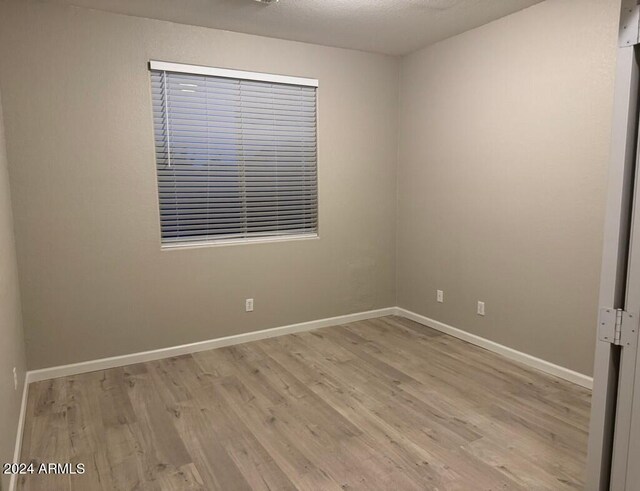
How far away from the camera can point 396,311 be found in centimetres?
490

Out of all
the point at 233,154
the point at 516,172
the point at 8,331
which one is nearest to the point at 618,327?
the point at 516,172

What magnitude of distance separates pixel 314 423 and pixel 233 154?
7.61 feet

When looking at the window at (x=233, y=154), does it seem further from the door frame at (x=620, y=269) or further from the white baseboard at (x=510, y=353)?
the door frame at (x=620, y=269)

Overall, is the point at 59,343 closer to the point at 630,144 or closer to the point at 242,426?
the point at 242,426

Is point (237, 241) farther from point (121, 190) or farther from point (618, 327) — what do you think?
point (618, 327)

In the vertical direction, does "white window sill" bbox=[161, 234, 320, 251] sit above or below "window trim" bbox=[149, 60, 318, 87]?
below

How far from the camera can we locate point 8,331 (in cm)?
238

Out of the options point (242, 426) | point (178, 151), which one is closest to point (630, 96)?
point (242, 426)

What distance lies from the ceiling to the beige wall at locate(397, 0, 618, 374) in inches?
10.0

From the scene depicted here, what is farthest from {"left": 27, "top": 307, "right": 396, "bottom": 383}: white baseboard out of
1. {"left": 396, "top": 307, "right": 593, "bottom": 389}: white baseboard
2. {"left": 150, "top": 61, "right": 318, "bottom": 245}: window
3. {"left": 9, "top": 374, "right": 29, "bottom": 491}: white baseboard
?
{"left": 150, "top": 61, "right": 318, "bottom": 245}: window

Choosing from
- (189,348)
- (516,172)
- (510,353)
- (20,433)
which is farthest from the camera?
(189,348)

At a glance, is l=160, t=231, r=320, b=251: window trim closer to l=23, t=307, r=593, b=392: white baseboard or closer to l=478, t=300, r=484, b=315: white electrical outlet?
l=23, t=307, r=593, b=392: white baseboard

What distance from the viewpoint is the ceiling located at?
317 centimetres

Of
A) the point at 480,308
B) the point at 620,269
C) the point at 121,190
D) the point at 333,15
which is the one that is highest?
the point at 333,15
